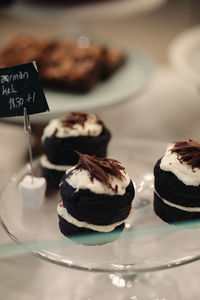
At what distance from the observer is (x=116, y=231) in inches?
37.7

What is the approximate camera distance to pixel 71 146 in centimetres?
115

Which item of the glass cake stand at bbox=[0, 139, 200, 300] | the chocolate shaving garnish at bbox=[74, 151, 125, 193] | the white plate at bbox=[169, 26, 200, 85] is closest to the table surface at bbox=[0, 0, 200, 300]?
the glass cake stand at bbox=[0, 139, 200, 300]

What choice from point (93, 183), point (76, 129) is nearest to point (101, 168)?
point (93, 183)

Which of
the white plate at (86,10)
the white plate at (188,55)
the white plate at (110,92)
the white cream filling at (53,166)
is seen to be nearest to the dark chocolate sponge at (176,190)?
the white cream filling at (53,166)

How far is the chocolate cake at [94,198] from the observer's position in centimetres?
91

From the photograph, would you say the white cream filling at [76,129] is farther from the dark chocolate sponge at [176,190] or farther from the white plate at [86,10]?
the white plate at [86,10]

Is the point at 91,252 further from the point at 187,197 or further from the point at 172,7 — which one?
the point at 172,7

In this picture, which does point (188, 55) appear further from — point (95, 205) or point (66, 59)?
point (95, 205)

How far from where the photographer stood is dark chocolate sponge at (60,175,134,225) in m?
0.91

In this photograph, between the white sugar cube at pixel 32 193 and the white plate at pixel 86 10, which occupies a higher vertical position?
the white plate at pixel 86 10

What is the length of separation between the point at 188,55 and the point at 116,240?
1.02 meters

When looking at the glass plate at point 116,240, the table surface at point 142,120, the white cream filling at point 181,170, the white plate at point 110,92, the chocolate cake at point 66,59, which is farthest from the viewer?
the chocolate cake at point 66,59

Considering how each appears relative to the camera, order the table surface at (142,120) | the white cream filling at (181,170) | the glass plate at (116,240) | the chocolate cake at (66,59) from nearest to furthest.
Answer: the glass plate at (116,240) → the white cream filling at (181,170) → the table surface at (142,120) → the chocolate cake at (66,59)

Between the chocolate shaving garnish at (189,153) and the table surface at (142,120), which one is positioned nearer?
the chocolate shaving garnish at (189,153)
